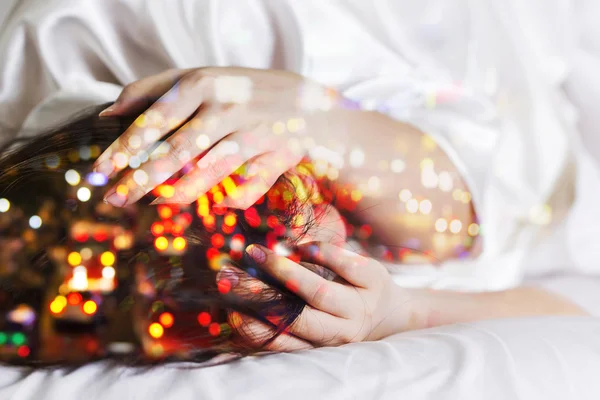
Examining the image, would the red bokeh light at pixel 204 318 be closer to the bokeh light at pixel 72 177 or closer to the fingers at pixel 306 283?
the fingers at pixel 306 283

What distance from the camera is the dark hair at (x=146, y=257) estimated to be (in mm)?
503

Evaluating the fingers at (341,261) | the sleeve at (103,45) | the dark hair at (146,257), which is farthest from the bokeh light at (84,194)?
the sleeve at (103,45)

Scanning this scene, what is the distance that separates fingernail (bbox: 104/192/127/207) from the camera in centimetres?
51

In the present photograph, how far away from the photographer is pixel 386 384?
50cm

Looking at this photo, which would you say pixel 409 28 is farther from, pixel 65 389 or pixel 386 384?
pixel 65 389

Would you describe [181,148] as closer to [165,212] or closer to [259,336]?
[165,212]

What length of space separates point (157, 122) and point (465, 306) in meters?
0.48

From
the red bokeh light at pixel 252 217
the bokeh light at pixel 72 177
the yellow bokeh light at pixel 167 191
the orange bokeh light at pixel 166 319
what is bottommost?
the orange bokeh light at pixel 166 319

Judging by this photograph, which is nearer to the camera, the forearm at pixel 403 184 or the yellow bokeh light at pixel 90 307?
the yellow bokeh light at pixel 90 307

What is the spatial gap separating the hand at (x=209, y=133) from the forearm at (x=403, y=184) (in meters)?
0.11

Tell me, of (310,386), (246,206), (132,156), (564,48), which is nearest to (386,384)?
(310,386)

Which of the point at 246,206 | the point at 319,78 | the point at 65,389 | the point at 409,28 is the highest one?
the point at 409,28

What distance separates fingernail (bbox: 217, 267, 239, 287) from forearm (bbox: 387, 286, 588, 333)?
0.75 ft

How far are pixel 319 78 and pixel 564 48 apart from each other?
0.52 metres
